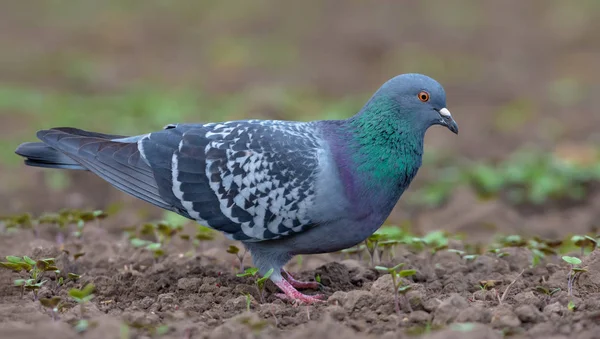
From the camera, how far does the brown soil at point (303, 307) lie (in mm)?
4461

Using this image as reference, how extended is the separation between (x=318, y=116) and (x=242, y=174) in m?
6.96

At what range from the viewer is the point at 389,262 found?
6.30 m

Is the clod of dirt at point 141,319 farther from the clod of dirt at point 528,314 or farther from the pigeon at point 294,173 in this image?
the clod of dirt at point 528,314

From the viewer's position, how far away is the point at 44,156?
6.33 meters

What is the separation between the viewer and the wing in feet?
18.7

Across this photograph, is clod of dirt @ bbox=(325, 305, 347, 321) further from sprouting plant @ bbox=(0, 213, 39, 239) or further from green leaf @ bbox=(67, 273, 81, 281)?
sprouting plant @ bbox=(0, 213, 39, 239)

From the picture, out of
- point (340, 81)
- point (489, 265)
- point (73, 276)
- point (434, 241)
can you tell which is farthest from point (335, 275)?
point (340, 81)

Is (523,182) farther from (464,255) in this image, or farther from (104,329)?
(104,329)

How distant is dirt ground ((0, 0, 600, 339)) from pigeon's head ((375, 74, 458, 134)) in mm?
1129

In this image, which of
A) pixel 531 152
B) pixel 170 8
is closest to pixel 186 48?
pixel 170 8

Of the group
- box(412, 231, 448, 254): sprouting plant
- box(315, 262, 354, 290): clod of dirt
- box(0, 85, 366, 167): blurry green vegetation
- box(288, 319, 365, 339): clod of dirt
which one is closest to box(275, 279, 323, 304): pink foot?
box(315, 262, 354, 290): clod of dirt

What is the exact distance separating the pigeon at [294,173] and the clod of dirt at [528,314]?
1.33 metres

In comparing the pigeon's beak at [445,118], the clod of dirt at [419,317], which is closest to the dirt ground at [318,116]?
the clod of dirt at [419,317]

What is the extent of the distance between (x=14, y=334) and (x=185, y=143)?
2.33m
